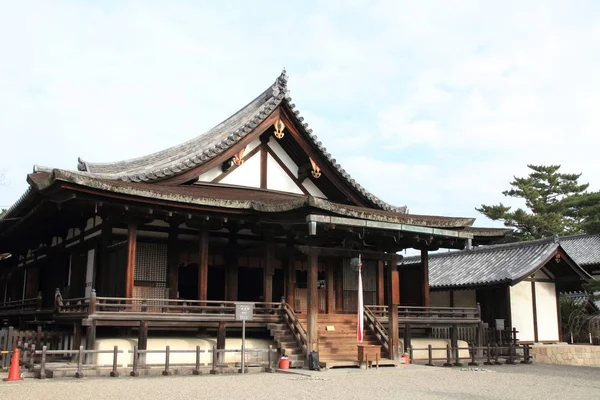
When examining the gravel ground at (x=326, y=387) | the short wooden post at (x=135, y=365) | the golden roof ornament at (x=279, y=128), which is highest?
the golden roof ornament at (x=279, y=128)

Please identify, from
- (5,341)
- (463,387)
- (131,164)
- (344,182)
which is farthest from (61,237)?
(463,387)

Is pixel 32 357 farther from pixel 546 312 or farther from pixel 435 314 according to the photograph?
pixel 546 312

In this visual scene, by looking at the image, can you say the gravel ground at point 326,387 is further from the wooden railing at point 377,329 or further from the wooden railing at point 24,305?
the wooden railing at point 24,305

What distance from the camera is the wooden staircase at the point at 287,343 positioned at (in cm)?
1766

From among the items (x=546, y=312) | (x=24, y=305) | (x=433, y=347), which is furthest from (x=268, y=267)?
(x=546, y=312)

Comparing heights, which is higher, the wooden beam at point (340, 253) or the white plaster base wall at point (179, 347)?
the wooden beam at point (340, 253)

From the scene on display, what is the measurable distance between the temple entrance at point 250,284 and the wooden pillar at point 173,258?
134 inches

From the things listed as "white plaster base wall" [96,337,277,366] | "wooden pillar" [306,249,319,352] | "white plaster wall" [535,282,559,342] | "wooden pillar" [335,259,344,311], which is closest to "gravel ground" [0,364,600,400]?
"wooden pillar" [306,249,319,352]

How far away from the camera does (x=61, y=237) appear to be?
23891mm

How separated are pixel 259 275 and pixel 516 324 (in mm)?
12481

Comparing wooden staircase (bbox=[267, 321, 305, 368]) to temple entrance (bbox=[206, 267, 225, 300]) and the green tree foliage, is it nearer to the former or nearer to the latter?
temple entrance (bbox=[206, 267, 225, 300])

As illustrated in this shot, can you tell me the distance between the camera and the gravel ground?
12.1 meters

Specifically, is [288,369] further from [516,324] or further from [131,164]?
[516,324]

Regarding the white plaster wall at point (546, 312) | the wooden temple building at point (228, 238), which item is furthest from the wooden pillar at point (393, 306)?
the white plaster wall at point (546, 312)
